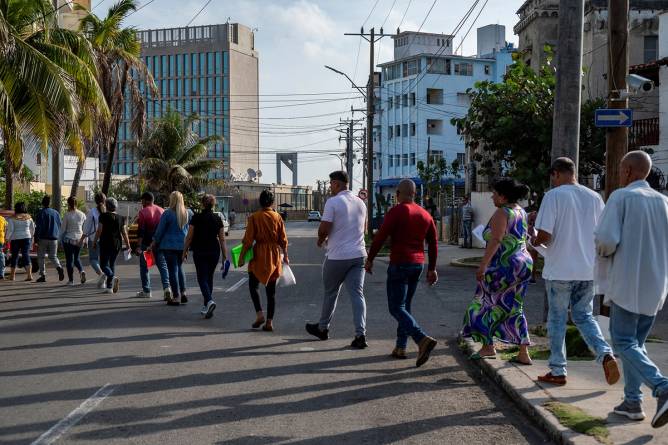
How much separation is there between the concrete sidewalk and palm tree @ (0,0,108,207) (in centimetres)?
1201

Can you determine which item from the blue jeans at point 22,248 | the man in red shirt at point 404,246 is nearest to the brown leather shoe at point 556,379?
the man in red shirt at point 404,246

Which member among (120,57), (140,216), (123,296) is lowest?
(123,296)

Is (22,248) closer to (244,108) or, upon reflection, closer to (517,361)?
(517,361)

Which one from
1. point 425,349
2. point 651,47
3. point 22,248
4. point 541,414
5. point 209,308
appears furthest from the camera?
point 651,47

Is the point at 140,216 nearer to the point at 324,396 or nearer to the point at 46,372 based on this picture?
the point at 46,372

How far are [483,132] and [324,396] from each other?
14458 millimetres

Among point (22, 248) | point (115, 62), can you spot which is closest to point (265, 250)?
point (22, 248)

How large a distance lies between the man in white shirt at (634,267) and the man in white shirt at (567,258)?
1.21 meters

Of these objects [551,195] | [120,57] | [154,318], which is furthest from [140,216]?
[120,57]

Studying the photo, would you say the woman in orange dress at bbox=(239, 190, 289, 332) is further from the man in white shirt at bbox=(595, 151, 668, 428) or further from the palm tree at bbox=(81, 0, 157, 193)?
A: the palm tree at bbox=(81, 0, 157, 193)

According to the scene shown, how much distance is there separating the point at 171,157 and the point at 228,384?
39.1 m

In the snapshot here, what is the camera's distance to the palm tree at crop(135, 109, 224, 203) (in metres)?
44.6

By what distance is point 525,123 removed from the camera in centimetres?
2014

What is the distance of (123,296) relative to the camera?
15141 millimetres
